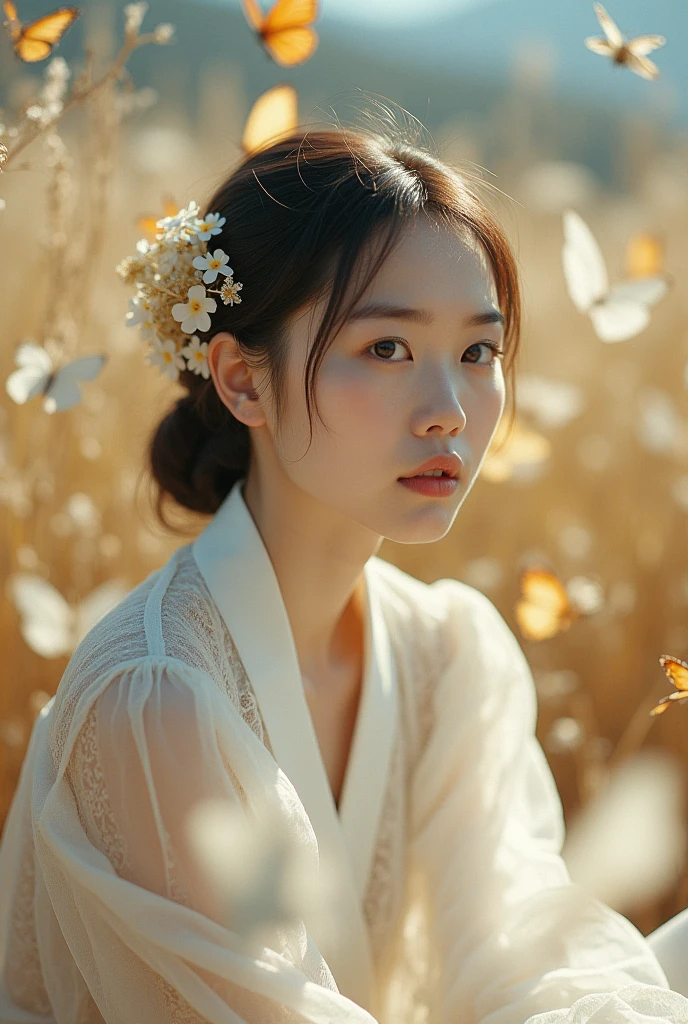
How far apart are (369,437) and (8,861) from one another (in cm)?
87

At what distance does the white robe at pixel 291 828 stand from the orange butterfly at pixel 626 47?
2.85 feet

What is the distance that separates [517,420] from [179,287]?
1.25 m

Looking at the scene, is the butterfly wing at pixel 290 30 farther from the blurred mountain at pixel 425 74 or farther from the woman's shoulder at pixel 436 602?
the woman's shoulder at pixel 436 602

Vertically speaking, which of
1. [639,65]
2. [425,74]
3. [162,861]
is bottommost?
[162,861]

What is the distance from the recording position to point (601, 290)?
5.62 ft

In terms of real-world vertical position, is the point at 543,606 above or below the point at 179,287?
below

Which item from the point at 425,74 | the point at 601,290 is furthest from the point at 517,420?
the point at 425,74

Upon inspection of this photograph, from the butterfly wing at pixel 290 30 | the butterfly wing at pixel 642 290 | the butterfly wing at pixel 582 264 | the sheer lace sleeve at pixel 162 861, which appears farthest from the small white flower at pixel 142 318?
the butterfly wing at pixel 642 290

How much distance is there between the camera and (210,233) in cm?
135

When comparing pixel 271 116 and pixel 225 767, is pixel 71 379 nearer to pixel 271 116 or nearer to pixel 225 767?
pixel 271 116

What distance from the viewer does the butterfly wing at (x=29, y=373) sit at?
149cm

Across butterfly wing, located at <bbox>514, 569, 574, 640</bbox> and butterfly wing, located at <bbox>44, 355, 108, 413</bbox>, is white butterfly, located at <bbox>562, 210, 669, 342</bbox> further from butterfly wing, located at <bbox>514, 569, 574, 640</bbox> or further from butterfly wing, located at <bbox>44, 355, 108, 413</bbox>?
butterfly wing, located at <bbox>44, 355, 108, 413</bbox>

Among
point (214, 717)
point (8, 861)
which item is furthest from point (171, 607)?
point (8, 861)

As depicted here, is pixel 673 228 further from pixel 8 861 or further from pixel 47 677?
pixel 8 861
